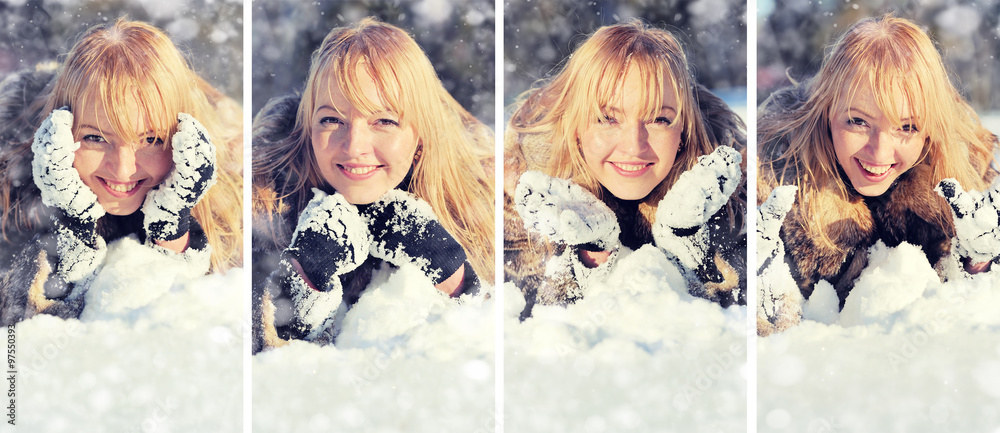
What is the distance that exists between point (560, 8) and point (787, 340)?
1.28m

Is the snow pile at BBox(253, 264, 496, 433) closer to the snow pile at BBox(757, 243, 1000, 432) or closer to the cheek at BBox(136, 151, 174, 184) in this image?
the cheek at BBox(136, 151, 174, 184)

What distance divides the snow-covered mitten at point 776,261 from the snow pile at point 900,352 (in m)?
0.05

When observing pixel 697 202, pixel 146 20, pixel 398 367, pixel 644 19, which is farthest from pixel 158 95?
pixel 697 202

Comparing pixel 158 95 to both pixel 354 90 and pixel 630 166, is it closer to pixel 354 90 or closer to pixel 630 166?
pixel 354 90

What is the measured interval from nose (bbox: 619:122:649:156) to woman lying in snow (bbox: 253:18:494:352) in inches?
16.6

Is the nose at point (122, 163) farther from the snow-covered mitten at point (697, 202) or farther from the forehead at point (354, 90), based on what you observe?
the snow-covered mitten at point (697, 202)

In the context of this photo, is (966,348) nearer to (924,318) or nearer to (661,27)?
(924,318)

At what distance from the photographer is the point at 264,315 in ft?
7.55

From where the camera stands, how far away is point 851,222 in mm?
2270

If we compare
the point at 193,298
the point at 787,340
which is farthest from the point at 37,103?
the point at 787,340

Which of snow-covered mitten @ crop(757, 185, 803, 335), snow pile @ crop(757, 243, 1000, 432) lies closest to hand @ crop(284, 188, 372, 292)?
snow-covered mitten @ crop(757, 185, 803, 335)

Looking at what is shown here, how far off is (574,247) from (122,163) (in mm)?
1441

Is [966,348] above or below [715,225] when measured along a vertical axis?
below

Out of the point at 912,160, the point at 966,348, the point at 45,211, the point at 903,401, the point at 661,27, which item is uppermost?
the point at 661,27
